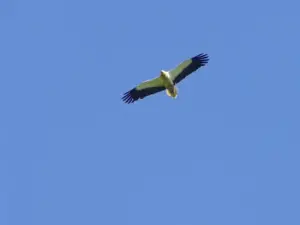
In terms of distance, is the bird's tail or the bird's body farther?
the bird's body

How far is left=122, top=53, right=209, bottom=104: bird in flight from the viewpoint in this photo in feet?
80.3

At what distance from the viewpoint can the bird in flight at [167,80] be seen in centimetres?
2447

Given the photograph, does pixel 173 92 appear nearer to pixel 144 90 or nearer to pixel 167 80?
pixel 167 80

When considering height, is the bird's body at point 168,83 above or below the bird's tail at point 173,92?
above

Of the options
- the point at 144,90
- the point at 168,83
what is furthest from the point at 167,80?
the point at 144,90

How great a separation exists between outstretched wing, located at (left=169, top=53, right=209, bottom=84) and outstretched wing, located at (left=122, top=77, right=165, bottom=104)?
2.19 ft

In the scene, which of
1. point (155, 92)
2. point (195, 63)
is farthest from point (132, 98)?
point (195, 63)

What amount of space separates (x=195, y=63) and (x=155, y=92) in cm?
206

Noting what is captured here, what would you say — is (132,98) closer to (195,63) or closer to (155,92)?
(155,92)

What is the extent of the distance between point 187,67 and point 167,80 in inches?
53.4

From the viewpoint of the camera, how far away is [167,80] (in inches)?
960

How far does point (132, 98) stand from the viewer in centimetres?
2572

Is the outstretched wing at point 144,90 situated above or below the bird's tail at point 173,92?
above

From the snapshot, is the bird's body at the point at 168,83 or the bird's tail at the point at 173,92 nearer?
the bird's tail at the point at 173,92
